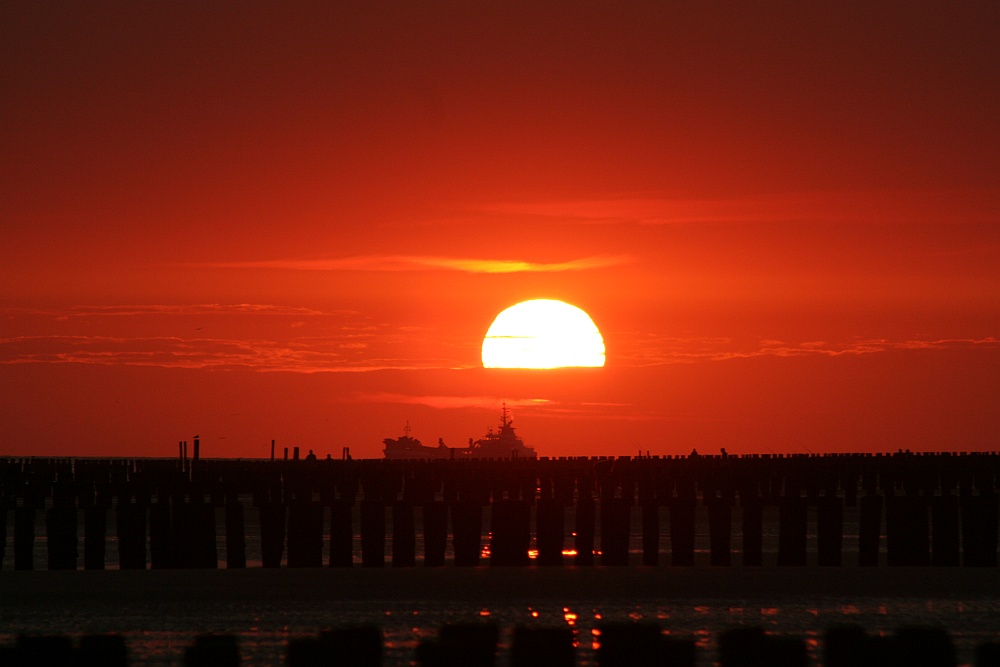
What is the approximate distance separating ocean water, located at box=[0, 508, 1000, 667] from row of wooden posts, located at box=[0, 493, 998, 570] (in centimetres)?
72

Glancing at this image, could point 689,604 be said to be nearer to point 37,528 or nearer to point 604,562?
point 604,562

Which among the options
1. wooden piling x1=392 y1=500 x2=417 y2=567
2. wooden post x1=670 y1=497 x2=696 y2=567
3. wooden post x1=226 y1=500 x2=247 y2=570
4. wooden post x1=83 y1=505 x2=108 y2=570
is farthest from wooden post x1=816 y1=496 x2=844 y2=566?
wooden post x1=83 y1=505 x2=108 y2=570

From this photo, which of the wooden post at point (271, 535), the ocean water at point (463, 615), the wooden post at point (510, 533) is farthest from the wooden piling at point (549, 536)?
the wooden post at point (271, 535)

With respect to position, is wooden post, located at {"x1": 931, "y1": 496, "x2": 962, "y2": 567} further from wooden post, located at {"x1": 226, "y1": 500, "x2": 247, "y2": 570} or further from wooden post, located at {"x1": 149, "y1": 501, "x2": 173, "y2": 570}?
wooden post, located at {"x1": 149, "y1": 501, "x2": 173, "y2": 570}

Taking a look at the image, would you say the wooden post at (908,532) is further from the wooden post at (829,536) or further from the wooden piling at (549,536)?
the wooden piling at (549,536)

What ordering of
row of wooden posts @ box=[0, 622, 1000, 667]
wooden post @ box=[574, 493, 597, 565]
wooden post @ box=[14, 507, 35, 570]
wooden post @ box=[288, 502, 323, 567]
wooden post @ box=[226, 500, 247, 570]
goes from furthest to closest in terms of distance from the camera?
wooden post @ box=[574, 493, 597, 565], wooden post @ box=[14, 507, 35, 570], wooden post @ box=[226, 500, 247, 570], wooden post @ box=[288, 502, 323, 567], row of wooden posts @ box=[0, 622, 1000, 667]

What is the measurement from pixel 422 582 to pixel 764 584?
4970mm

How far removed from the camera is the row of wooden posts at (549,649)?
46.3 feet

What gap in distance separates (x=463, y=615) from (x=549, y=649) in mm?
3217

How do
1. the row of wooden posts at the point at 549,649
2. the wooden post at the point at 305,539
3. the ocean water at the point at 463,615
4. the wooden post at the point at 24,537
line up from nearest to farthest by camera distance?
the row of wooden posts at the point at 549,649, the ocean water at the point at 463,615, the wooden post at the point at 305,539, the wooden post at the point at 24,537

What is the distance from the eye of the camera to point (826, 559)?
71.8 ft

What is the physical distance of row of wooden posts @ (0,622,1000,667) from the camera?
1411 cm

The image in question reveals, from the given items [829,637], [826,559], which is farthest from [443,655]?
[826,559]

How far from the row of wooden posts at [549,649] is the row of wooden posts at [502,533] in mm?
5226
